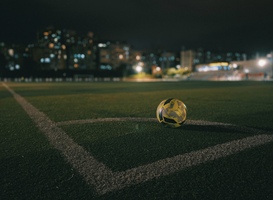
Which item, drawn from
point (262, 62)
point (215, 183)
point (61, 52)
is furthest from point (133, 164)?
point (61, 52)

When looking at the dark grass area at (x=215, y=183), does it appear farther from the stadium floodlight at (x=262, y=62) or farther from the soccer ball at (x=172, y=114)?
the stadium floodlight at (x=262, y=62)

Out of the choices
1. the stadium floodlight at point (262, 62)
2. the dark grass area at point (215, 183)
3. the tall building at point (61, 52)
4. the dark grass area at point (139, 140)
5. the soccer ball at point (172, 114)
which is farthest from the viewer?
A: the tall building at point (61, 52)

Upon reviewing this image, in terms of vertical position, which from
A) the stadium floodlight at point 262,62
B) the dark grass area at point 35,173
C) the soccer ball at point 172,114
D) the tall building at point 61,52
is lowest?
the dark grass area at point 35,173

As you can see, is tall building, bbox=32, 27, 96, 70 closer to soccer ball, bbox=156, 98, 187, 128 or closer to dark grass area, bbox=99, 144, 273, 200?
soccer ball, bbox=156, 98, 187, 128

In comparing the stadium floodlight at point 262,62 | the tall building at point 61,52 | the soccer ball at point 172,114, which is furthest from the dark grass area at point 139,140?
the tall building at point 61,52

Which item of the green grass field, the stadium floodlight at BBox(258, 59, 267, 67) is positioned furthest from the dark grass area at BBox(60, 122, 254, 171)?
the stadium floodlight at BBox(258, 59, 267, 67)

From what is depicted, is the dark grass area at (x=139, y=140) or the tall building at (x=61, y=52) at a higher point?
the tall building at (x=61, y=52)

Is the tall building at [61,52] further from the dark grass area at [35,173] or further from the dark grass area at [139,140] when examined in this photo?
the dark grass area at [35,173]

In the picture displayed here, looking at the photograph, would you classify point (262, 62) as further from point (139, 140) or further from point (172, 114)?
point (139, 140)

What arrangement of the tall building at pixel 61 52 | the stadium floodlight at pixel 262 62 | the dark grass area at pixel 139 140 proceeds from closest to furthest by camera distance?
the dark grass area at pixel 139 140, the stadium floodlight at pixel 262 62, the tall building at pixel 61 52

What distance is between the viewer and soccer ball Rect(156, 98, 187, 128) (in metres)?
4.43

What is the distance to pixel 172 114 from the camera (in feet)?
14.6

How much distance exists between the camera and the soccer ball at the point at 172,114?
4.43m

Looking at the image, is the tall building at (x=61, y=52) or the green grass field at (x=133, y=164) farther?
the tall building at (x=61, y=52)
